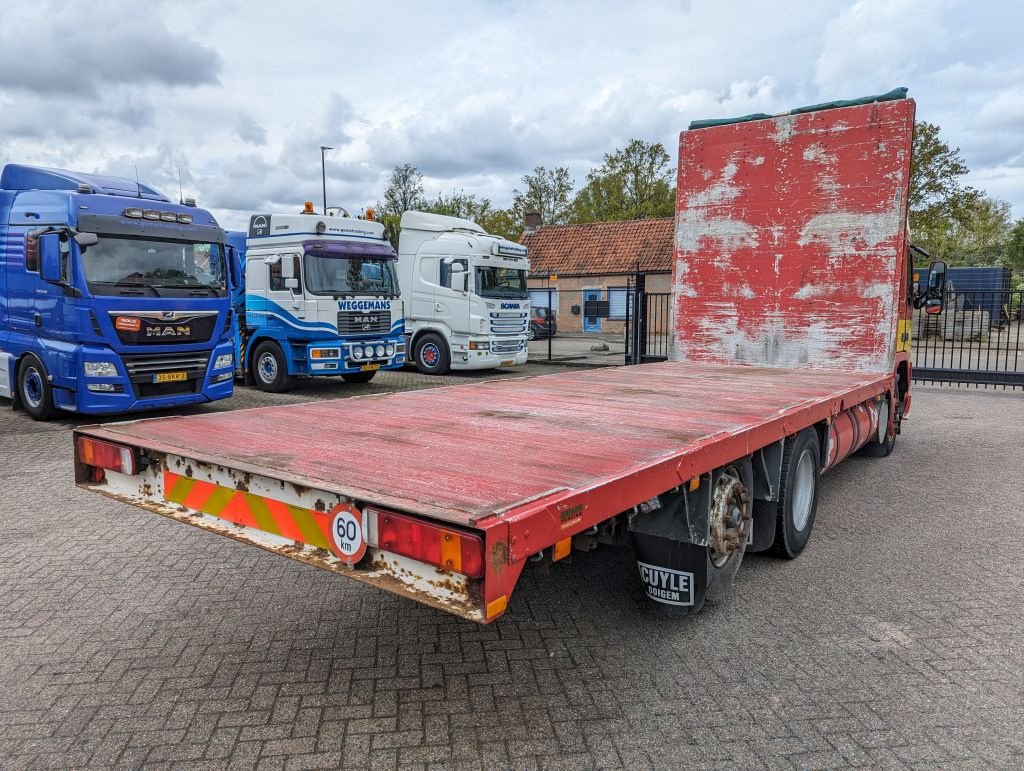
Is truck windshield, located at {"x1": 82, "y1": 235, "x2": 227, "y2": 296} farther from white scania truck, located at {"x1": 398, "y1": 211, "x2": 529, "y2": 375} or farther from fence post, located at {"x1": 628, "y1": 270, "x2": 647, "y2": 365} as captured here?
fence post, located at {"x1": 628, "y1": 270, "x2": 647, "y2": 365}

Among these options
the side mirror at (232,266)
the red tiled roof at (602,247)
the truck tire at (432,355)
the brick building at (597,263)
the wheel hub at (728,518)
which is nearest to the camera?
the wheel hub at (728,518)

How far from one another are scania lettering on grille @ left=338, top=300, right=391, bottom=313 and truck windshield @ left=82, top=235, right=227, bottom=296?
252 cm

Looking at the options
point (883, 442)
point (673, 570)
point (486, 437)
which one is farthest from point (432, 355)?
point (673, 570)

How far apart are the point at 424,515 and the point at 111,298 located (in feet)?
27.1

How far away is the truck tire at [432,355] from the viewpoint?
16062mm

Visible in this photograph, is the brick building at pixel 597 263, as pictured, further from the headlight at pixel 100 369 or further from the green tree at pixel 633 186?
the headlight at pixel 100 369

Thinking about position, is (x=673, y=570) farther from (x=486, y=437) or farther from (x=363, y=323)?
(x=363, y=323)

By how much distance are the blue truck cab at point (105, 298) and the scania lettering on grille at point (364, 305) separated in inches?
97.1

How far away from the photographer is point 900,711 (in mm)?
2895

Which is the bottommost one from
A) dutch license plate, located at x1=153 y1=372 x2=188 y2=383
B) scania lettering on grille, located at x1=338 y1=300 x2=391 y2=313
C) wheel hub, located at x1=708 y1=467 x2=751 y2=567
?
wheel hub, located at x1=708 y1=467 x2=751 y2=567

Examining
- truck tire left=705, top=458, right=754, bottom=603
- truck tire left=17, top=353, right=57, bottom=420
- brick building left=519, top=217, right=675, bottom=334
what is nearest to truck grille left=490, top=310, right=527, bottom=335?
truck tire left=17, top=353, right=57, bottom=420

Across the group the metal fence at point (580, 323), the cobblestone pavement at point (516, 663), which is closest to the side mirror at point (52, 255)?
the cobblestone pavement at point (516, 663)

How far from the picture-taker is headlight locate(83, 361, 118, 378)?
8828 millimetres

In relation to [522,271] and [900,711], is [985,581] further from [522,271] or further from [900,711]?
[522,271]
